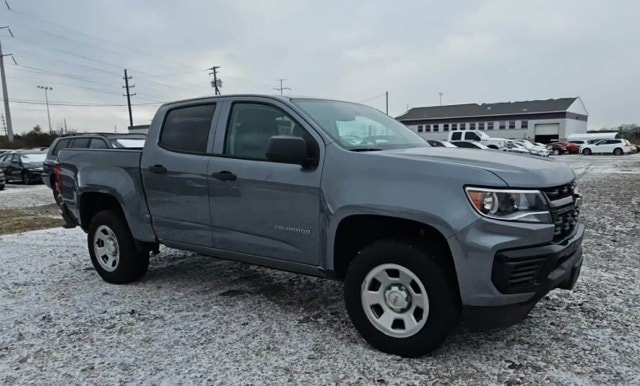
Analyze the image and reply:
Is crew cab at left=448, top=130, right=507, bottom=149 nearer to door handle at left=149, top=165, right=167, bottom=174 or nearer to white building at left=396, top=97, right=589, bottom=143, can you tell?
white building at left=396, top=97, right=589, bottom=143

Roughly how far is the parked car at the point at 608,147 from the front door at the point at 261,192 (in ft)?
149

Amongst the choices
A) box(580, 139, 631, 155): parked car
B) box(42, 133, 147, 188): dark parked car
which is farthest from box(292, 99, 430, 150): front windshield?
box(580, 139, 631, 155): parked car

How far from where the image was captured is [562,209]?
2.94 metres

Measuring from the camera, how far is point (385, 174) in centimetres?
305

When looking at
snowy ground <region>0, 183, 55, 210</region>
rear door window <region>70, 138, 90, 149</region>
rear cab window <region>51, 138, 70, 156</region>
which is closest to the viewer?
rear door window <region>70, 138, 90, 149</region>

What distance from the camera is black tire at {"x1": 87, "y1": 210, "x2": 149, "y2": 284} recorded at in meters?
4.72

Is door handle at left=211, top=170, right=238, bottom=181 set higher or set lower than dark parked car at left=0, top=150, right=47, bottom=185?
higher

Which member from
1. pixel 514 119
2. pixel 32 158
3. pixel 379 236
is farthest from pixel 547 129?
pixel 379 236

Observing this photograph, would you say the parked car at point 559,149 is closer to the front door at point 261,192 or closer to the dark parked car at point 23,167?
the dark parked car at point 23,167

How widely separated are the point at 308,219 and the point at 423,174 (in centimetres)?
94

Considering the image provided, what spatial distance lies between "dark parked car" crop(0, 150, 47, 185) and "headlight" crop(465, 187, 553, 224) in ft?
71.7

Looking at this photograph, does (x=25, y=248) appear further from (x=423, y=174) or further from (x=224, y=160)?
(x=423, y=174)

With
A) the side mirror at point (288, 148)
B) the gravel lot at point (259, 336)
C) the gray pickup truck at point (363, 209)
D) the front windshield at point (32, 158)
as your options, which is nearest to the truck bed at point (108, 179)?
the gray pickup truck at point (363, 209)

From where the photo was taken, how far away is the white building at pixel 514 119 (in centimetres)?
6250
